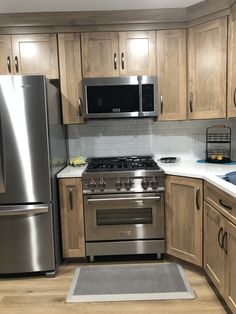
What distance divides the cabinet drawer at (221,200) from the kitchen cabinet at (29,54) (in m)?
1.84

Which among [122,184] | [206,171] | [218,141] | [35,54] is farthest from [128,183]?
[35,54]

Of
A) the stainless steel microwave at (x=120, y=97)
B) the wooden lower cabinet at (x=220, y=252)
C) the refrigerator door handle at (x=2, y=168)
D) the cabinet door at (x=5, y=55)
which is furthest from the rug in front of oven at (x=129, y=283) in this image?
the cabinet door at (x=5, y=55)

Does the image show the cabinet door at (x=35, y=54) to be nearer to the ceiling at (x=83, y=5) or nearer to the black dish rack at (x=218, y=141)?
the ceiling at (x=83, y=5)

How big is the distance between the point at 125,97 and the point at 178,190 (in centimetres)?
103

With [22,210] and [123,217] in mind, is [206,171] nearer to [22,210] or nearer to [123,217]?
[123,217]

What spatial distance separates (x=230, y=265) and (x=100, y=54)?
2.16 m

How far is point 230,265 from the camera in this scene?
5.86 ft

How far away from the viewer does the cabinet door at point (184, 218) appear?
2346 millimetres

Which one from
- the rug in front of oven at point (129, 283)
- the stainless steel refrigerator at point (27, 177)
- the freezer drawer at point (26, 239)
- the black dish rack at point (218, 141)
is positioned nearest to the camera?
the rug in front of oven at point (129, 283)

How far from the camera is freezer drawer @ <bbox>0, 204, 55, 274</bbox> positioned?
7.72 feet

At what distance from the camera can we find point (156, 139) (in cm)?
316

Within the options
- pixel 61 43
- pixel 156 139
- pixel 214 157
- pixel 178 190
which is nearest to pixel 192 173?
pixel 178 190

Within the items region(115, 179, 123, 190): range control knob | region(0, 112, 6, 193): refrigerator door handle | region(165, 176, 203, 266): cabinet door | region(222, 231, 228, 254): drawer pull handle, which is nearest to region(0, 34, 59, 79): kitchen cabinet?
region(0, 112, 6, 193): refrigerator door handle

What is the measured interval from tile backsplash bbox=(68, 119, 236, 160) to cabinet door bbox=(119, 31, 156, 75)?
0.58 metres
